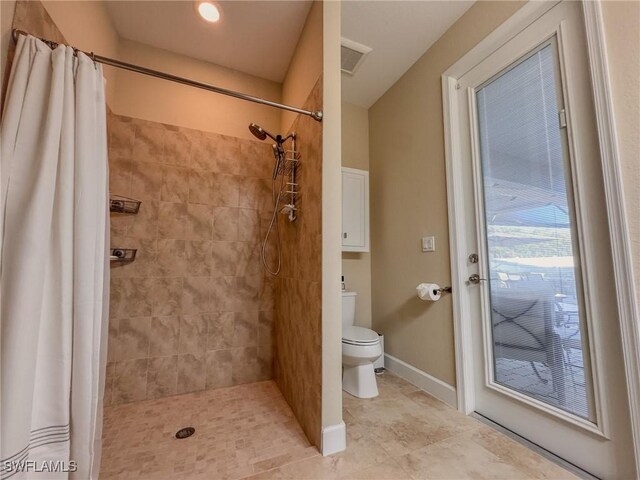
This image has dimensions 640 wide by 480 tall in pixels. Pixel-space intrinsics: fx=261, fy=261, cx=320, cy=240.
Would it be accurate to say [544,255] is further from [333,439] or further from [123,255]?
[123,255]

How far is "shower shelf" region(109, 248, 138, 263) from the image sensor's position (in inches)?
68.0

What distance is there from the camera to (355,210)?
246cm

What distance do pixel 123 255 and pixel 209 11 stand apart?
5.69 feet

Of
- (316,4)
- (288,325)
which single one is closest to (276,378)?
(288,325)

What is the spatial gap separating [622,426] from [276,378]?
Answer: 1905mm

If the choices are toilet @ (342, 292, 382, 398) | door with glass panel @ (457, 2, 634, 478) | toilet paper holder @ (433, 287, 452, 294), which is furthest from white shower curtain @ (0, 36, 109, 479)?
door with glass panel @ (457, 2, 634, 478)

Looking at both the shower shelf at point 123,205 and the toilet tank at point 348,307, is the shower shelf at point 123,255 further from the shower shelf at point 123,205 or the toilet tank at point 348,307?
the toilet tank at point 348,307

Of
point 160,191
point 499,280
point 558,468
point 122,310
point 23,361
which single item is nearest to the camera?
point 23,361

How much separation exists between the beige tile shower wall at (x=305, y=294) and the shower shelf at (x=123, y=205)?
1061mm

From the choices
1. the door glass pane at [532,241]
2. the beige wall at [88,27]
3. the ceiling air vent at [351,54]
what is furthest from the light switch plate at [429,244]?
the beige wall at [88,27]

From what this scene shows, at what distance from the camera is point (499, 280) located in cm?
156

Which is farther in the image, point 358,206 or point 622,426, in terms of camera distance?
point 358,206

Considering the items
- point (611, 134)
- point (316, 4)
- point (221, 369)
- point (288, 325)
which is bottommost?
point (221, 369)

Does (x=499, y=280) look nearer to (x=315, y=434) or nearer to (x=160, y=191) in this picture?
(x=315, y=434)
